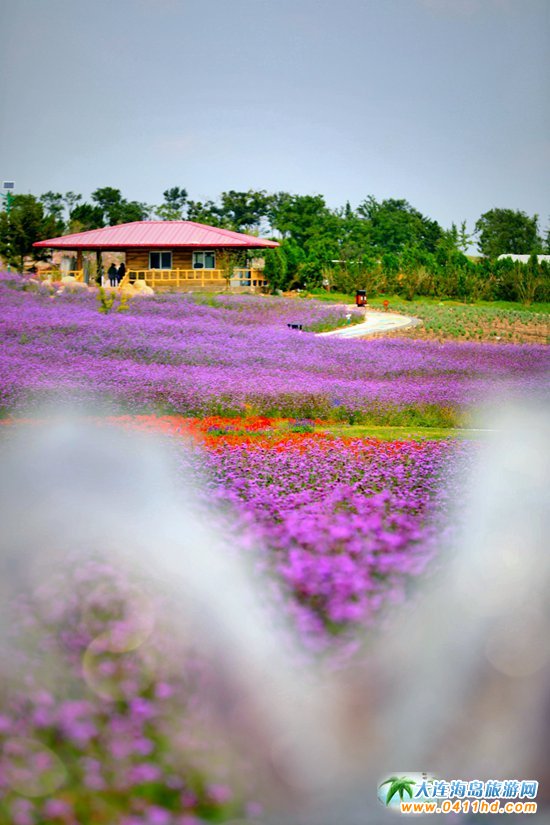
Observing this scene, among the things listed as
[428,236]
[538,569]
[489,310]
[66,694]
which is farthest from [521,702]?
[489,310]

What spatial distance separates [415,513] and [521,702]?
1.02m

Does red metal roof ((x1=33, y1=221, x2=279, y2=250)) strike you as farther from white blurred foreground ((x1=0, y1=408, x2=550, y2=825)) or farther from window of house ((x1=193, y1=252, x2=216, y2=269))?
white blurred foreground ((x1=0, y1=408, x2=550, y2=825))

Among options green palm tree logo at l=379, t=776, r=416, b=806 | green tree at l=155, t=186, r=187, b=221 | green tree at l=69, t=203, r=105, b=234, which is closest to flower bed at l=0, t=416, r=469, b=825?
green palm tree logo at l=379, t=776, r=416, b=806

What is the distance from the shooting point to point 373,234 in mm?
8758

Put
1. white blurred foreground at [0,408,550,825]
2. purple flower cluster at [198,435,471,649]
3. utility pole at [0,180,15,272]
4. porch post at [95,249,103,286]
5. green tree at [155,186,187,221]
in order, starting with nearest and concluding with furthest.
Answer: white blurred foreground at [0,408,550,825]
purple flower cluster at [198,435,471,649]
utility pole at [0,180,15,272]
green tree at [155,186,187,221]
porch post at [95,249,103,286]

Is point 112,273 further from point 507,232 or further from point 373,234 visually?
point 507,232

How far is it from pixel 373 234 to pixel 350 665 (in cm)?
625

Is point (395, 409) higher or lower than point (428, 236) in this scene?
lower

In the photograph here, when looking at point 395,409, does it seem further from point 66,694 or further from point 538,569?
point 66,694

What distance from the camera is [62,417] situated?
5.33 m

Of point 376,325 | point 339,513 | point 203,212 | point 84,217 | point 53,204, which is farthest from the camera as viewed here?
point 203,212

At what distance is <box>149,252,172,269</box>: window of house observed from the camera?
17219 mm

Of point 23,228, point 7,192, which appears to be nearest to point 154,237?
point 23,228

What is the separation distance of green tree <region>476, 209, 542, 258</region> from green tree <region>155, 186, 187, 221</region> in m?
2.52
